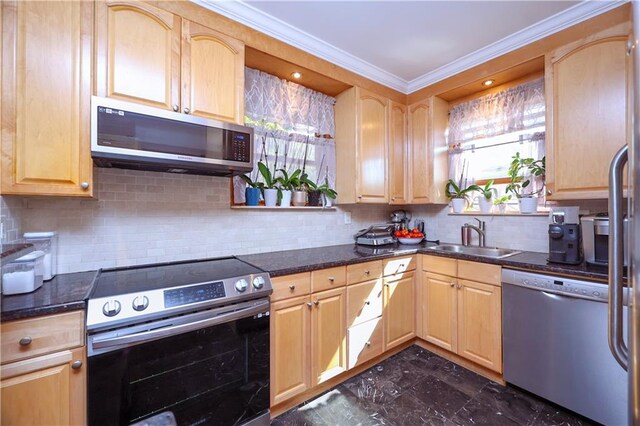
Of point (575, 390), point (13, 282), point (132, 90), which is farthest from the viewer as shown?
point (575, 390)

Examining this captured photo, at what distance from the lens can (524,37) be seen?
2.12 meters

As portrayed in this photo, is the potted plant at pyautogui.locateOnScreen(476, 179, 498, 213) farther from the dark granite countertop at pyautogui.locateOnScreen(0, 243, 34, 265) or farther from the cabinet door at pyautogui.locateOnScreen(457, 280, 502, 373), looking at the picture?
the dark granite countertop at pyautogui.locateOnScreen(0, 243, 34, 265)

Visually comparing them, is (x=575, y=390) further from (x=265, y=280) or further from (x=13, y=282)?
(x=13, y=282)

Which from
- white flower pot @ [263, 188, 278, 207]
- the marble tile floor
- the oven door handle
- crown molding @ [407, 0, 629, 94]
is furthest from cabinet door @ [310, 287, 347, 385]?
crown molding @ [407, 0, 629, 94]

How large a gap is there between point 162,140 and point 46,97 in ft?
1.62

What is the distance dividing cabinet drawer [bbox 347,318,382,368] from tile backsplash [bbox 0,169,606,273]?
829mm

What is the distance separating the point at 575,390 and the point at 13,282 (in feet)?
9.62

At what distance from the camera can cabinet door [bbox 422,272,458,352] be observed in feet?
7.38

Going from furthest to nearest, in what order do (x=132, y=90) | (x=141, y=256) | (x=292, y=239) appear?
1. (x=292, y=239)
2. (x=141, y=256)
3. (x=132, y=90)

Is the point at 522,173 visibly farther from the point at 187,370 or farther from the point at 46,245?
the point at 46,245

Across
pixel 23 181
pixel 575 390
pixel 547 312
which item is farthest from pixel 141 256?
pixel 575 390

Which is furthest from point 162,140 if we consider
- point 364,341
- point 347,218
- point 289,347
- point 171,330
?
point 364,341

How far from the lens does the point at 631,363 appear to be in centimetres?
53

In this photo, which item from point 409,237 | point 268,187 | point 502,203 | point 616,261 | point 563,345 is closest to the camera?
point 616,261
